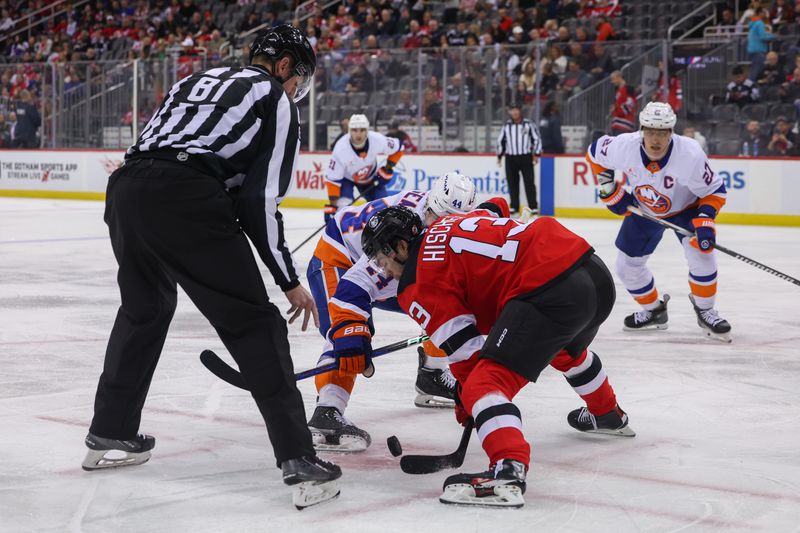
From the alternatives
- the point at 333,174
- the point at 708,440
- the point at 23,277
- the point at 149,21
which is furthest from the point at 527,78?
the point at 708,440

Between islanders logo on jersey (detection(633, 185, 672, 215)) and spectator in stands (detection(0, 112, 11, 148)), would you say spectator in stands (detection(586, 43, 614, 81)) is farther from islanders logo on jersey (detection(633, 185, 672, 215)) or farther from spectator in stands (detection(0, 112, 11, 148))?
spectator in stands (detection(0, 112, 11, 148))

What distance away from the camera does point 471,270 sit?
3145mm

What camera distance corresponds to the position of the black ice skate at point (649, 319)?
6379mm

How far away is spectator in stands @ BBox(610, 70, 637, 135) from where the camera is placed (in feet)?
44.2

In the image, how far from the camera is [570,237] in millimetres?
3258

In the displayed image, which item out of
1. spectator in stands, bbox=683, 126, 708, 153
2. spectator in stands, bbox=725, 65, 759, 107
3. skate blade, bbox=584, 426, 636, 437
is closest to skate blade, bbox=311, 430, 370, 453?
skate blade, bbox=584, 426, 636, 437

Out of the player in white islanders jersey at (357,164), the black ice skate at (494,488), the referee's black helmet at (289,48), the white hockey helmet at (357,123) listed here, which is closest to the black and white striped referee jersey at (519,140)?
the player in white islanders jersey at (357,164)

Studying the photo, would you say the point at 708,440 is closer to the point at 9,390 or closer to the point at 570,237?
the point at 570,237

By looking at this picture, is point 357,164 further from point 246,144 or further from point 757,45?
point 246,144

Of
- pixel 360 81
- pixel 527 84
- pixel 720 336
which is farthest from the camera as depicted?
pixel 360 81

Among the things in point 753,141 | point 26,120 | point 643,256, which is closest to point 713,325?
point 643,256

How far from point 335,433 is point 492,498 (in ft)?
2.79

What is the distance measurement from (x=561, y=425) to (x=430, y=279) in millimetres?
1129

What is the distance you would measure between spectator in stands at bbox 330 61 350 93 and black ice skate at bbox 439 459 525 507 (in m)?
12.7
